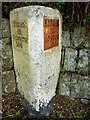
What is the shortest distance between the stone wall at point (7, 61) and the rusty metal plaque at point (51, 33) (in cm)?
46

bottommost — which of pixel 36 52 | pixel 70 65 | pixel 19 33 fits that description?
pixel 70 65

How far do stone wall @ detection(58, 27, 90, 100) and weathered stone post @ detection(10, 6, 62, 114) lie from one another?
107 millimetres

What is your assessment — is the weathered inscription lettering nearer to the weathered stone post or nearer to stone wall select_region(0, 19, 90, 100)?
the weathered stone post

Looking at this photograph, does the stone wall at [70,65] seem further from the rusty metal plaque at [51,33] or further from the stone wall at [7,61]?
the rusty metal plaque at [51,33]

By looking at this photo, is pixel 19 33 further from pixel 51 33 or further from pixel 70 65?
pixel 70 65

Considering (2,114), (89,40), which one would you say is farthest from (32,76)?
(89,40)

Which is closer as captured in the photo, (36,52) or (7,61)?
(36,52)

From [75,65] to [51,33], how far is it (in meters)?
0.50

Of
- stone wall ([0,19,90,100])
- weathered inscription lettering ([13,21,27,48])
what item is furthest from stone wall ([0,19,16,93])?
weathered inscription lettering ([13,21,27,48])

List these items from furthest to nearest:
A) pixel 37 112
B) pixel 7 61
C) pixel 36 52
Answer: pixel 7 61 → pixel 37 112 → pixel 36 52

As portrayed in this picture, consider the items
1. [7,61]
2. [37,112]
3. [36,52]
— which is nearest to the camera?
[36,52]

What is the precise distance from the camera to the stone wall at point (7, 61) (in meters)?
2.74

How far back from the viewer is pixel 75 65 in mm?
2867

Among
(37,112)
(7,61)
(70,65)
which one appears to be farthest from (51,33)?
(37,112)
